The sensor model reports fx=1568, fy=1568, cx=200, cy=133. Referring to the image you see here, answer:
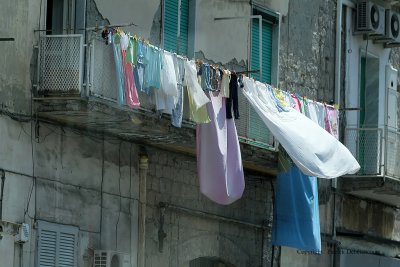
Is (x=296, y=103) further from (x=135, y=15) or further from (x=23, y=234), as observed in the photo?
(x=23, y=234)

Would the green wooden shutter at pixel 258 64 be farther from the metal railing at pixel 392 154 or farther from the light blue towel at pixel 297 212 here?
the metal railing at pixel 392 154

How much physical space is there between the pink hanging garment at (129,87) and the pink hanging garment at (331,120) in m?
5.38

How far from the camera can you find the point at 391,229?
28.8m

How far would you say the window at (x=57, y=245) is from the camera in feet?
66.5

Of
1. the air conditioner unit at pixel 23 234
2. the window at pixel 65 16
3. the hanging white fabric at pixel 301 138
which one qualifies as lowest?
the air conditioner unit at pixel 23 234

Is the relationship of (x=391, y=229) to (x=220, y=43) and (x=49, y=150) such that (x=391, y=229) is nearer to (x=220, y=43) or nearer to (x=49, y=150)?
(x=220, y=43)

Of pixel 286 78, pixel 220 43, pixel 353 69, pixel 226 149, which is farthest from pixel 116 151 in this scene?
pixel 353 69

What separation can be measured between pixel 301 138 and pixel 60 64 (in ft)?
13.8

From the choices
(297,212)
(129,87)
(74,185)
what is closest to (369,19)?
(297,212)

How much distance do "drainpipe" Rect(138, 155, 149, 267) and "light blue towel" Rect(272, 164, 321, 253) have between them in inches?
121

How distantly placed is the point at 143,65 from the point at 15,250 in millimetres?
2969

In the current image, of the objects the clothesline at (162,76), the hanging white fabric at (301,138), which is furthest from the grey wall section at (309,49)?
the clothesline at (162,76)

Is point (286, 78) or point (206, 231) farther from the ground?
point (286, 78)

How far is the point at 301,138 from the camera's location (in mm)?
22562
